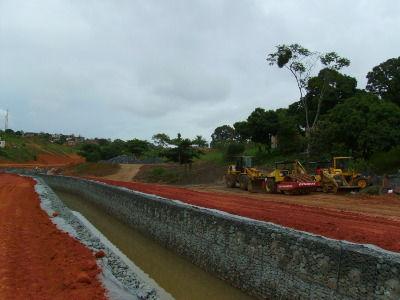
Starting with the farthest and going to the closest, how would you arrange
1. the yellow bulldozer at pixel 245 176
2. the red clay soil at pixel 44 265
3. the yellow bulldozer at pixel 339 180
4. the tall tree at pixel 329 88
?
the tall tree at pixel 329 88, the yellow bulldozer at pixel 245 176, the yellow bulldozer at pixel 339 180, the red clay soil at pixel 44 265

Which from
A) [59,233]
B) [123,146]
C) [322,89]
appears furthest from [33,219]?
[123,146]

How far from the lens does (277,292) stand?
10.6 m

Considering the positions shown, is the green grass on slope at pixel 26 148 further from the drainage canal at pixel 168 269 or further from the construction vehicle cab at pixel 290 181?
the drainage canal at pixel 168 269

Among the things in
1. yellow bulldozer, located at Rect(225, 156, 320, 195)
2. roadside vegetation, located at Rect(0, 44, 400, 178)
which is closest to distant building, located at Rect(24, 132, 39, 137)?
roadside vegetation, located at Rect(0, 44, 400, 178)

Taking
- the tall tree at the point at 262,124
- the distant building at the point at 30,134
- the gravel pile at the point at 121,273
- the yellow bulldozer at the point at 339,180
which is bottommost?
the gravel pile at the point at 121,273

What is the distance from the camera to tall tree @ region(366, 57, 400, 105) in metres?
50.0

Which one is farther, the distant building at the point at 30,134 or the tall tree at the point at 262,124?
the distant building at the point at 30,134

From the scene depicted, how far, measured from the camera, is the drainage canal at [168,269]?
12742 millimetres

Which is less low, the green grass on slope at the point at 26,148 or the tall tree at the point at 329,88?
the tall tree at the point at 329,88

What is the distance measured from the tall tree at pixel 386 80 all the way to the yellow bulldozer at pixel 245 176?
66.4 feet

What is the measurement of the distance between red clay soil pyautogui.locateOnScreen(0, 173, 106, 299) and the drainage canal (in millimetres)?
2428

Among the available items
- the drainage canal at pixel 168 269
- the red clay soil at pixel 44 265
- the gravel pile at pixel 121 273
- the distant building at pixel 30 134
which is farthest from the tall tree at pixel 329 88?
the distant building at pixel 30 134

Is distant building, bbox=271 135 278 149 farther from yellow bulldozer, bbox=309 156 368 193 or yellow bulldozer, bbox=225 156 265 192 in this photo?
yellow bulldozer, bbox=309 156 368 193

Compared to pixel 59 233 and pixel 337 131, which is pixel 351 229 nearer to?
pixel 59 233
